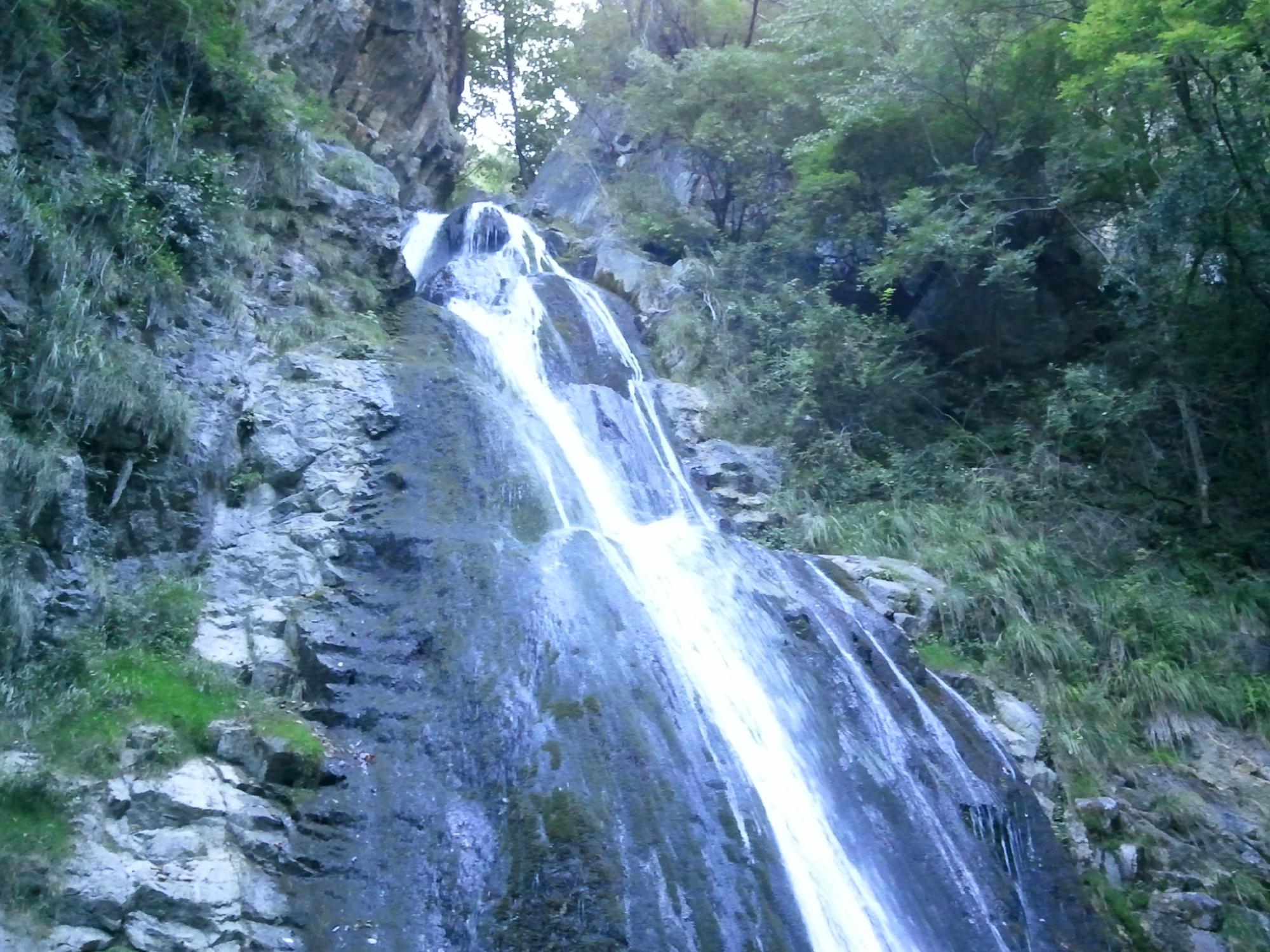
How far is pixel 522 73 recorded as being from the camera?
29.8 meters

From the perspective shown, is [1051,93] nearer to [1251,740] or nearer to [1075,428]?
[1075,428]

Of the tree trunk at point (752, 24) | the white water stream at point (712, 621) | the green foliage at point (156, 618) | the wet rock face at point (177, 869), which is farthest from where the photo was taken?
the tree trunk at point (752, 24)

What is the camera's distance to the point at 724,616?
10.8 m

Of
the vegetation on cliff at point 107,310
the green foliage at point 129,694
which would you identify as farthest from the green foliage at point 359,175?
the green foliage at point 129,694

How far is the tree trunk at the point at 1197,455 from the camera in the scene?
45.3 ft

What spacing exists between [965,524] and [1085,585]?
66.2 inches

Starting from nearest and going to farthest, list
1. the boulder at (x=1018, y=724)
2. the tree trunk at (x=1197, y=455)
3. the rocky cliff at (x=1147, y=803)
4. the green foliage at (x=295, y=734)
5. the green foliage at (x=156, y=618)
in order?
the green foliage at (x=295, y=734)
the green foliage at (x=156, y=618)
the rocky cliff at (x=1147, y=803)
the boulder at (x=1018, y=724)
the tree trunk at (x=1197, y=455)

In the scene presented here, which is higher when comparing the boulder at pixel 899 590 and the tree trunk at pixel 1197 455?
the tree trunk at pixel 1197 455

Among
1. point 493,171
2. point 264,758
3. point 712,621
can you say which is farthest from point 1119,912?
point 493,171

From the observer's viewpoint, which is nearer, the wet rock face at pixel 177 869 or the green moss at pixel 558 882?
the wet rock face at pixel 177 869

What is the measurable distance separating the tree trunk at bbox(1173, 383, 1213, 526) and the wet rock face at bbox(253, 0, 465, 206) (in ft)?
50.1

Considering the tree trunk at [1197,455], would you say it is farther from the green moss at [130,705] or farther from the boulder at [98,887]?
the boulder at [98,887]

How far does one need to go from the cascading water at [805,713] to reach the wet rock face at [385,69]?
738 centimetres

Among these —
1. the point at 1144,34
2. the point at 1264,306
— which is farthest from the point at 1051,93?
the point at 1264,306
